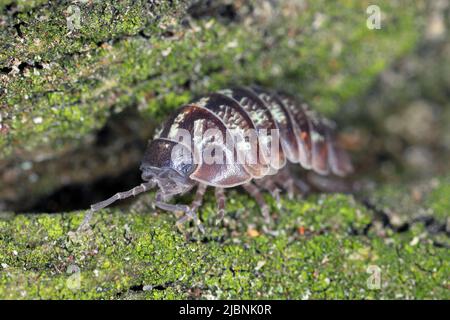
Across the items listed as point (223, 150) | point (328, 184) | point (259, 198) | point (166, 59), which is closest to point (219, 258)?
point (259, 198)

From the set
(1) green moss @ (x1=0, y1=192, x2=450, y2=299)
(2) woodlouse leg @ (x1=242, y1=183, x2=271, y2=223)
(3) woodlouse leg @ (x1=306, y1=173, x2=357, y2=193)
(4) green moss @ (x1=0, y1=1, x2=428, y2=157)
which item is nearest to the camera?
(1) green moss @ (x1=0, y1=192, x2=450, y2=299)

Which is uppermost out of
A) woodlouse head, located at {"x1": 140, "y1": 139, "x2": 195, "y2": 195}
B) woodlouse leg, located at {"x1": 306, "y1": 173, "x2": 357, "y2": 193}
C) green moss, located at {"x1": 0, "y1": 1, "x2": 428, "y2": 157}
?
green moss, located at {"x1": 0, "y1": 1, "x2": 428, "y2": 157}

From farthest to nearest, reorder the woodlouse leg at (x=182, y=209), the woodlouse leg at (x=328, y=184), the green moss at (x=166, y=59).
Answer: the woodlouse leg at (x=328, y=184), the woodlouse leg at (x=182, y=209), the green moss at (x=166, y=59)

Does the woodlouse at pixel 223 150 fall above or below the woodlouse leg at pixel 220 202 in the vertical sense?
above

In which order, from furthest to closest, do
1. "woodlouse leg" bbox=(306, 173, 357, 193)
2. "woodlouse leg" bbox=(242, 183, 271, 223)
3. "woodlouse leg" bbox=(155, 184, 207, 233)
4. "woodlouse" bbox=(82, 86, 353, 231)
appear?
"woodlouse leg" bbox=(306, 173, 357, 193) < "woodlouse leg" bbox=(242, 183, 271, 223) < "woodlouse" bbox=(82, 86, 353, 231) < "woodlouse leg" bbox=(155, 184, 207, 233)

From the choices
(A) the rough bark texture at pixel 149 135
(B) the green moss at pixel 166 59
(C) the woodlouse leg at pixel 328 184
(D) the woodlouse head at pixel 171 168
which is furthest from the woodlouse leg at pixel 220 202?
(C) the woodlouse leg at pixel 328 184

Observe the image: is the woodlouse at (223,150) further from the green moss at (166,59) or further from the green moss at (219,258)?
the green moss at (166,59)

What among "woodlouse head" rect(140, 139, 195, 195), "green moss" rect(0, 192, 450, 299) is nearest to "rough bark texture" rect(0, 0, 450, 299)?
"green moss" rect(0, 192, 450, 299)

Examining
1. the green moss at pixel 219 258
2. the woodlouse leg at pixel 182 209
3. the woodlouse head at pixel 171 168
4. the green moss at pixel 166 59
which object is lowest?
the green moss at pixel 219 258

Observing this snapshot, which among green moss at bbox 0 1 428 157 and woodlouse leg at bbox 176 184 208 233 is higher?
green moss at bbox 0 1 428 157

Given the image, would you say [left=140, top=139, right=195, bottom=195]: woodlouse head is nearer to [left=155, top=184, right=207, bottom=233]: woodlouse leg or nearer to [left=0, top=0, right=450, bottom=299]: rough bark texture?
[left=155, top=184, right=207, bottom=233]: woodlouse leg
